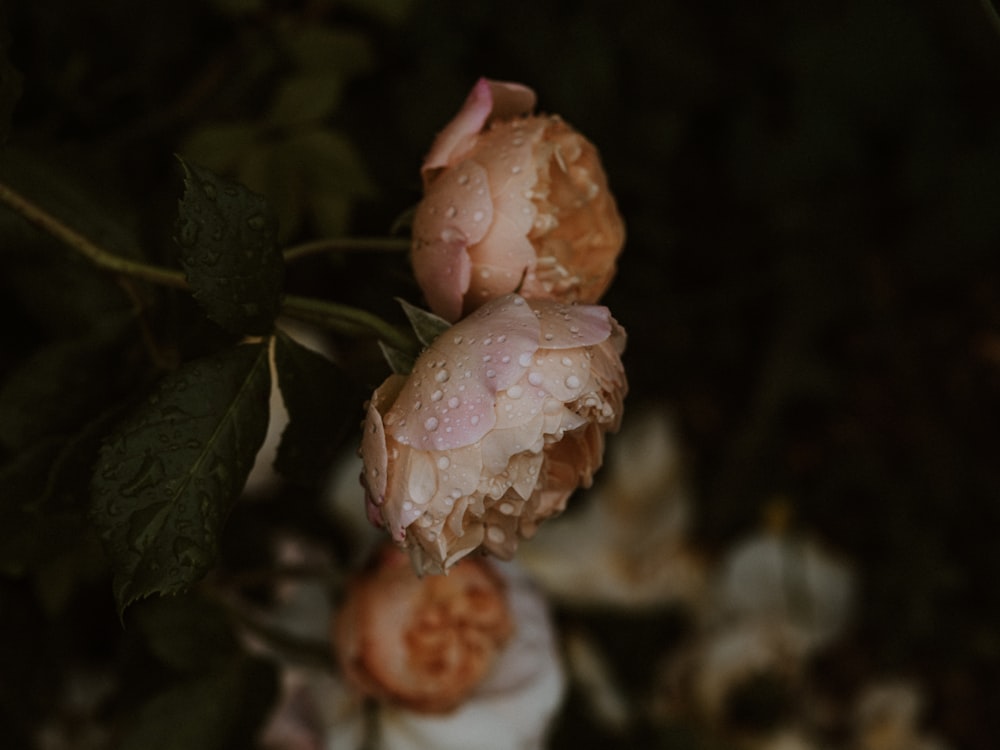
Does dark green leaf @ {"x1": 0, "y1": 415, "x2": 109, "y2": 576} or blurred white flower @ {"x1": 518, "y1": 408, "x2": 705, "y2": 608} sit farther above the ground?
dark green leaf @ {"x1": 0, "y1": 415, "x2": 109, "y2": 576}

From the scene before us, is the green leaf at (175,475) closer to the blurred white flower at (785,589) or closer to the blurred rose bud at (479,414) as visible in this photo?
the blurred rose bud at (479,414)

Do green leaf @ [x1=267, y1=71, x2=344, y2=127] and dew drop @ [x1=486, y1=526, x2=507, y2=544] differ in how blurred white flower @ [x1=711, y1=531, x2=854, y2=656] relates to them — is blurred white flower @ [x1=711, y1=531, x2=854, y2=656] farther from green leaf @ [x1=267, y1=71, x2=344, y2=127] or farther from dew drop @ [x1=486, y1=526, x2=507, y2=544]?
dew drop @ [x1=486, y1=526, x2=507, y2=544]

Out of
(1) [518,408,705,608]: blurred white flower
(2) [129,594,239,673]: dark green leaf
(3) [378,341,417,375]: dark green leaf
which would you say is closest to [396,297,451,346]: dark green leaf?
(3) [378,341,417,375]: dark green leaf

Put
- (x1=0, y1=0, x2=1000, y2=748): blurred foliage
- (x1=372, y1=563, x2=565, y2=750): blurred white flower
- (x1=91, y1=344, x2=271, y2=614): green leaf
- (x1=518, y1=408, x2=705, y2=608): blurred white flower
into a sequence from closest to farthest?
1. (x1=91, y1=344, x2=271, y2=614): green leaf
2. (x1=0, y1=0, x2=1000, y2=748): blurred foliage
3. (x1=372, y1=563, x2=565, y2=750): blurred white flower
4. (x1=518, y1=408, x2=705, y2=608): blurred white flower

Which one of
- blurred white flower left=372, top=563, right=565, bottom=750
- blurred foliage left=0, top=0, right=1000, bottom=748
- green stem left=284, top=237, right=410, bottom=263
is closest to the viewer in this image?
green stem left=284, top=237, right=410, bottom=263

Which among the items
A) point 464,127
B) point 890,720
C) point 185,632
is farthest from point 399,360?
point 890,720

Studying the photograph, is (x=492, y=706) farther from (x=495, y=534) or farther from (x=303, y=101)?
(x=303, y=101)
